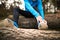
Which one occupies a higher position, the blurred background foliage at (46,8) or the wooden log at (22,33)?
the blurred background foliage at (46,8)

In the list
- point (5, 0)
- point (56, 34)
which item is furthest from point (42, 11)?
point (5, 0)

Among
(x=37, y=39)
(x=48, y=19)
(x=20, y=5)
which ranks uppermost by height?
(x=20, y=5)

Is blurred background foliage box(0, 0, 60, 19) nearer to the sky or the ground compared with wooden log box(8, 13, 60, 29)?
nearer to the sky

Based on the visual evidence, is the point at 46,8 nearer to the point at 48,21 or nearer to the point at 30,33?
the point at 48,21

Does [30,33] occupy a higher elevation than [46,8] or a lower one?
lower

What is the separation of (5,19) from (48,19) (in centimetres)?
37

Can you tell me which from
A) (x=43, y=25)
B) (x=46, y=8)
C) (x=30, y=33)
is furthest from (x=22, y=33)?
(x=46, y=8)

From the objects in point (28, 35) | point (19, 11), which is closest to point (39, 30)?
point (28, 35)

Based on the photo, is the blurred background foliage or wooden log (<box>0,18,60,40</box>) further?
the blurred background foliage

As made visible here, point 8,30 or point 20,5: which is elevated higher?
point 20,5

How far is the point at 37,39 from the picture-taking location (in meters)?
1.68

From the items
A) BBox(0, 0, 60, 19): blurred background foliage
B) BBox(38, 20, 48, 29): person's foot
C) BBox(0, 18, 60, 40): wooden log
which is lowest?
BBox(0, 18, 60, 40): wooden log

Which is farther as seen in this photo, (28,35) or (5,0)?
(5,0)

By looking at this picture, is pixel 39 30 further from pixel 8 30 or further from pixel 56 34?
pixel 8 30
